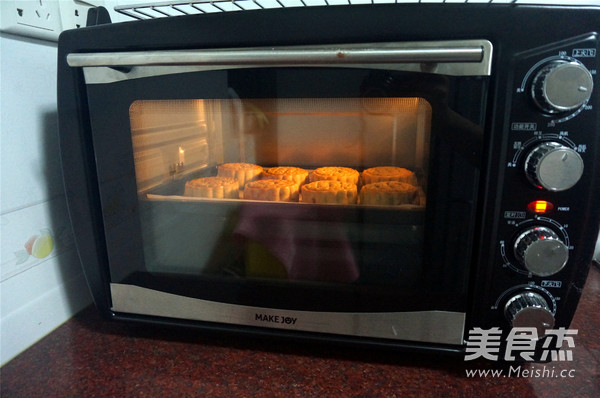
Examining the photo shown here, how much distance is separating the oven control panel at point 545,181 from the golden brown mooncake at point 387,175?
11cm

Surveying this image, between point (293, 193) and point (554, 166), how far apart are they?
13.2 inches


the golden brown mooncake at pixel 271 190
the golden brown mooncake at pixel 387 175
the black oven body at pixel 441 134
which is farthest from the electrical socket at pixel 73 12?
the golden brown mooncake at pixel 387 175

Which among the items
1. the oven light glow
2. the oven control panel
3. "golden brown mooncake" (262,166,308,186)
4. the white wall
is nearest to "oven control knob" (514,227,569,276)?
the oven control panel

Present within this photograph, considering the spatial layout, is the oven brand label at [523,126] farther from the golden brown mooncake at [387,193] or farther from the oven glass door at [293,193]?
the golden brown mooncake at [387,193]

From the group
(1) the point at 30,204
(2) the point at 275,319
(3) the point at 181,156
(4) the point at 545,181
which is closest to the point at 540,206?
(4) the point at 545,181

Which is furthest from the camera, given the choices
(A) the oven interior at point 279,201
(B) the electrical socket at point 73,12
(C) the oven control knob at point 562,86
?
(B) the electrical socket at point 73,12

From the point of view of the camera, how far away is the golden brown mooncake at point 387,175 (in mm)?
526

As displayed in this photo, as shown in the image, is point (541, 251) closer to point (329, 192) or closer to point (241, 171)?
point (329, 192)

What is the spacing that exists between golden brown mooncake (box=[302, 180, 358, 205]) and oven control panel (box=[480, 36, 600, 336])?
0.64ft

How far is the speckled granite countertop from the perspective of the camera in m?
0.54

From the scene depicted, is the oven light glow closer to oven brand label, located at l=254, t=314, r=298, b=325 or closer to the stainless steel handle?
the stainless steel handle

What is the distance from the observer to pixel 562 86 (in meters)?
0.42

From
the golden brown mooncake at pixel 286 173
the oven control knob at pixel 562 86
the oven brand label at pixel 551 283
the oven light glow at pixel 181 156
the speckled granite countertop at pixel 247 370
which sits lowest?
the speckled granite countertop at pixel 247 370

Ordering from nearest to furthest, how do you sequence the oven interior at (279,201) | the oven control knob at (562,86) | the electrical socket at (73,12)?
the oven control knob at (562,86)
the oven interior at (279,201)
the electrical socket at (73,12)
